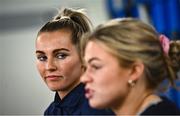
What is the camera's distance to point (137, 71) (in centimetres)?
111

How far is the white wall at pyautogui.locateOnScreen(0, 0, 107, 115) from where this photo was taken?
3.96 meters

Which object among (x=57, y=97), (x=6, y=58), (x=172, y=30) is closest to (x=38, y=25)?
(x=6, y=58)

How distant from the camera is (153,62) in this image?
1130 mm

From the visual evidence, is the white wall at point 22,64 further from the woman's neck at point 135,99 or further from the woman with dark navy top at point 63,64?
the woman's neck at point 135,99

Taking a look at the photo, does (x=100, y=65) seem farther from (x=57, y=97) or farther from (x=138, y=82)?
(x=57, y=97)

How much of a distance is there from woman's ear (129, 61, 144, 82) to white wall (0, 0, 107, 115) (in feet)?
9.25

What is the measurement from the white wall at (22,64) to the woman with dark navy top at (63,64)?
2.47 meters

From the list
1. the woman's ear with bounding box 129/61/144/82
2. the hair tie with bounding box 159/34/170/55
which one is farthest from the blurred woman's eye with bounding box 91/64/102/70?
the hair tie with bounding box 159/34/170/55

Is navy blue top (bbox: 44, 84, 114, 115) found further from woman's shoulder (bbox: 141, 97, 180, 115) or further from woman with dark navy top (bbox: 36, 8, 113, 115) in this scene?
woman's shoulder (bbox: 141, 97, 180, 115)

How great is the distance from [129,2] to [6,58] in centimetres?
159

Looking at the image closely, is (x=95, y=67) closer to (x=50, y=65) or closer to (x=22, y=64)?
(x=50, y=65)

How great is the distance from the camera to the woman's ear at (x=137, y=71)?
1107 mm

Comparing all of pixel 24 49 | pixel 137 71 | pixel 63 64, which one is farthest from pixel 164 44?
pixel 24 49

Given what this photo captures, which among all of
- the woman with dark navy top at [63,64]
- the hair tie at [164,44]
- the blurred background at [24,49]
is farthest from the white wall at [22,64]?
the hair tie at [164,44]
